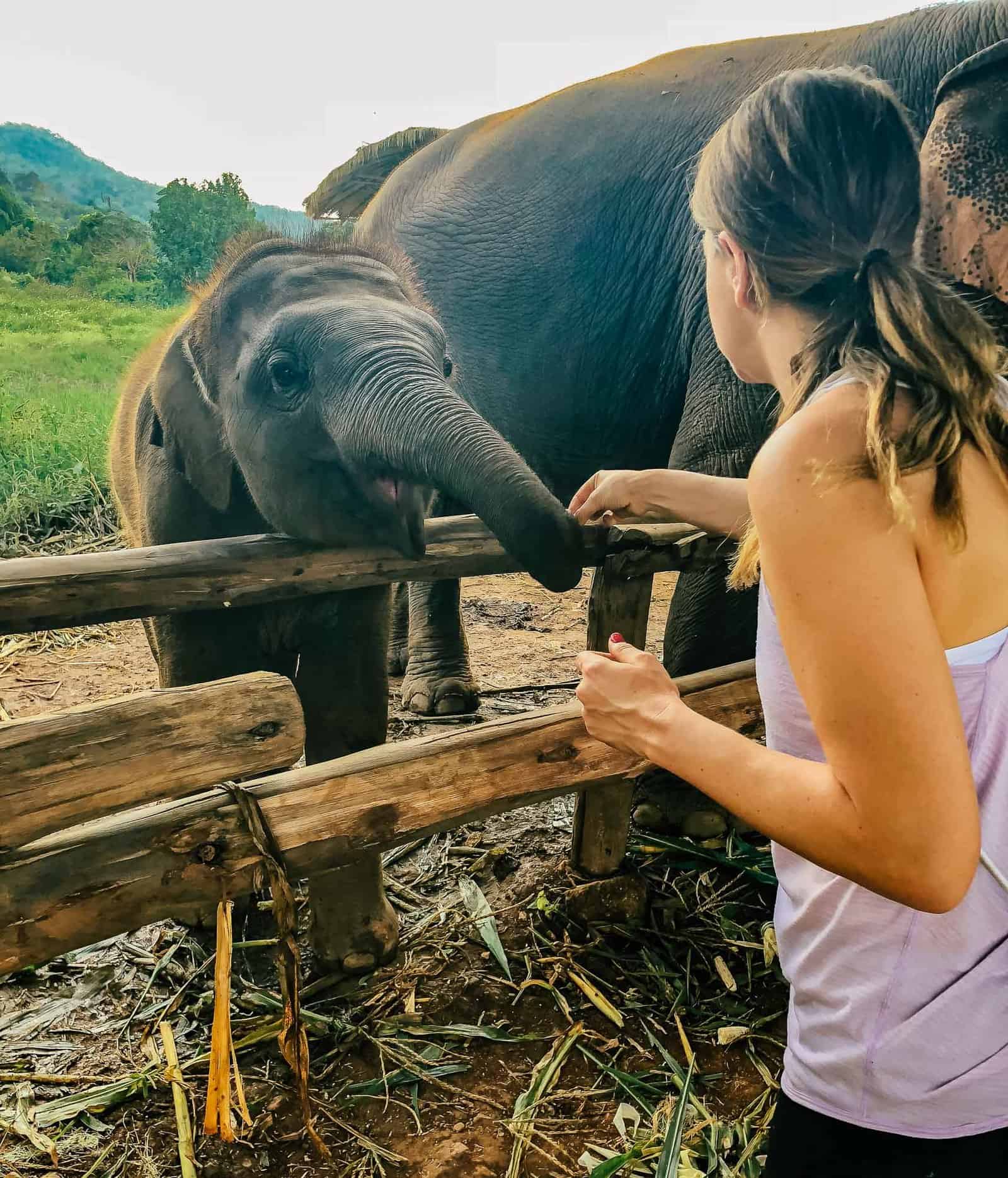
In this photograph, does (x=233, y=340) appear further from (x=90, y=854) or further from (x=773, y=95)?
(x=773, y=95)

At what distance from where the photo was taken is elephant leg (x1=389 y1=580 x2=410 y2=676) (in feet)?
10.5

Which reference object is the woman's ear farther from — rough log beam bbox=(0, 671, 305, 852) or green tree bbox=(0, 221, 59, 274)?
green tree bbox=(0, 221, 59, 274)

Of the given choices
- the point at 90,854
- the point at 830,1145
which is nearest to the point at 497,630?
the point at 90,854

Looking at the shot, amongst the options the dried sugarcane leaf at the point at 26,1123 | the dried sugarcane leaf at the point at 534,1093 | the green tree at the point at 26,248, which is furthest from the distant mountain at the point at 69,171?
the dried sugarcane leaf at the point at 534,1093

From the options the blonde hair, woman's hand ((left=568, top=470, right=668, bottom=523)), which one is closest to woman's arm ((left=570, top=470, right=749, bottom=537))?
woman's hand ((left=568, top=470, right=668, bottom=523))

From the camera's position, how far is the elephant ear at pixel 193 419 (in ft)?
5.40

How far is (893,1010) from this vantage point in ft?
2.35

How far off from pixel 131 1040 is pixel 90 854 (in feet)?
2.39

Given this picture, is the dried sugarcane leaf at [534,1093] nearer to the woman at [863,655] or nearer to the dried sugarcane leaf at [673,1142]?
the dried sugarcane leaf at [673,1142]

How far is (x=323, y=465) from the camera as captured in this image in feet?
5.15

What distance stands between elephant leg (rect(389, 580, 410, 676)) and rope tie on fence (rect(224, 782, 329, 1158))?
191cm

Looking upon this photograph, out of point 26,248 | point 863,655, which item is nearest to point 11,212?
point 26,248

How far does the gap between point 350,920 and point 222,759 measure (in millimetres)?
700

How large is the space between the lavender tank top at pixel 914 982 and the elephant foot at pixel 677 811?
51.1 inches
